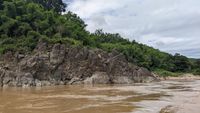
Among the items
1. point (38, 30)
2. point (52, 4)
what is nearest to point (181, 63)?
point (52, 4)

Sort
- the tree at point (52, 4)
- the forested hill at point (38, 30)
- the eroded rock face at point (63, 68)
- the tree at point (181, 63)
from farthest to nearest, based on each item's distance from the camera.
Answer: the tree at point (181, 63) → the tree at point (52, 4) → the forested hill at point (38, 30) → the eroded rock face at point (63, 68)

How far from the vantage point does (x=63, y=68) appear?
56.2m

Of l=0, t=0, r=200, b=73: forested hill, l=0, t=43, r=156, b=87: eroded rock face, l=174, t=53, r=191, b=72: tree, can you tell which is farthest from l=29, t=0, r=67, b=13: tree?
l=0, t=43, r=156, b=87: eroded rock face

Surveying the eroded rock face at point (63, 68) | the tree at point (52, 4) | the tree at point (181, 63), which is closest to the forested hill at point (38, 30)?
the tree at point (52, 4)

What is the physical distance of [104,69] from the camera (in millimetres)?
57281

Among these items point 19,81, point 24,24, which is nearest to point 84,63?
point 19,81

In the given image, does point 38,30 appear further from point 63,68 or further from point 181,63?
point 181,63

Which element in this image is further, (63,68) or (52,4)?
(52,4)

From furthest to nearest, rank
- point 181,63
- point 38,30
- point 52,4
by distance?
point 181,63 < point 52,4 < point 38,30

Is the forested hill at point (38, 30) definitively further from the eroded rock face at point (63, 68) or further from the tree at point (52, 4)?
the eroded rock face at point (63, 68)

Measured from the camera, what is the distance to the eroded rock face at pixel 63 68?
169ft

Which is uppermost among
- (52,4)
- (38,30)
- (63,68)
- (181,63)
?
(52,4)

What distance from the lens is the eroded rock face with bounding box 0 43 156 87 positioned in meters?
51.6

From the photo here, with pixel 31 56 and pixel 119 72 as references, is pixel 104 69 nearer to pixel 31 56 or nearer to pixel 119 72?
pixel 119 72
